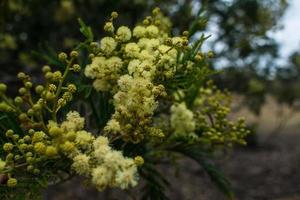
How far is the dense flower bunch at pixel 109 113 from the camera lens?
154 cm

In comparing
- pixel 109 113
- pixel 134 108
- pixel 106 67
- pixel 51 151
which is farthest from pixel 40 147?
pixel 109 113

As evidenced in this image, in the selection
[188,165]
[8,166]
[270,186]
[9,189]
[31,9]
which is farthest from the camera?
[188,165]

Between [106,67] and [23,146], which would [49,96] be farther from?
[106,67]

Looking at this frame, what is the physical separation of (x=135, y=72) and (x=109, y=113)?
0.46m

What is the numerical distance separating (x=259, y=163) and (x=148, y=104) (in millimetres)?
6675

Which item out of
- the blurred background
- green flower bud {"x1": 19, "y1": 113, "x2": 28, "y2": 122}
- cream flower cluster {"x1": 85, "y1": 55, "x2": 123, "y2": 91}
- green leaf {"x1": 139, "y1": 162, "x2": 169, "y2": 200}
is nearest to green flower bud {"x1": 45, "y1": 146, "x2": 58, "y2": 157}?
green flower bud {"x1": 19, "y1": 113, "x2": 28, "y2": 122}

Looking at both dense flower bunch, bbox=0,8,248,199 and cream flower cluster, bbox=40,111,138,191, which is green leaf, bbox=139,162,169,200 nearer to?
dense flower bunch, bbox=0,8,248,199

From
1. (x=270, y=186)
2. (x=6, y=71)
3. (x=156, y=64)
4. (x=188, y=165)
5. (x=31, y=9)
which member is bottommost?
(x=270, y=186)

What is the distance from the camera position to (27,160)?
5.45ft

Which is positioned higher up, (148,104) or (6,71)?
(6,71)

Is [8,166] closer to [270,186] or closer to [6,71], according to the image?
[6,71]

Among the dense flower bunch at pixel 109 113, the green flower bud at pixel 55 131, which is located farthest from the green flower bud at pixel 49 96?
the green flower bud at pixel 55 131

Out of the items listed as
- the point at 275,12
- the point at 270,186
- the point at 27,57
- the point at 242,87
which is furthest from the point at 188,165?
the point at 27,57

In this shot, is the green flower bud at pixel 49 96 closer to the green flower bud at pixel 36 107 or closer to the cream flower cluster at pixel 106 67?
the green flower bud at pixel 36 107
